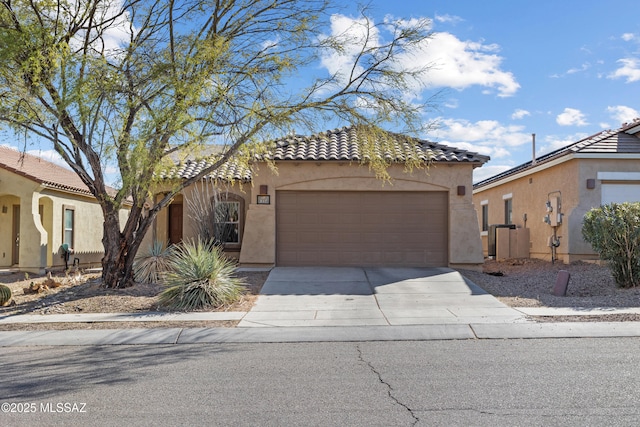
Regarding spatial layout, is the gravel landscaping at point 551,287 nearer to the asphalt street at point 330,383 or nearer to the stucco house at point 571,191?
the stucco house at point 571,191

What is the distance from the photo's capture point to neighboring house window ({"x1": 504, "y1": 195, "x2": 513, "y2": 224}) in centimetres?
2473

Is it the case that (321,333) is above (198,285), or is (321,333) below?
below

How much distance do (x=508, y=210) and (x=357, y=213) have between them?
33.1 ft

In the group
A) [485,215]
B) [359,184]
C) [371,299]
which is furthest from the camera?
[485,215]

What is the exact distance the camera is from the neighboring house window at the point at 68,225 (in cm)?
2106

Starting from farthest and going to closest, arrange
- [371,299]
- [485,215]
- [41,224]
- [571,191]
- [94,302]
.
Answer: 1. [485,215]
2. [41,224]
3. [571,191]
4. [371,299]
5. [94,302]

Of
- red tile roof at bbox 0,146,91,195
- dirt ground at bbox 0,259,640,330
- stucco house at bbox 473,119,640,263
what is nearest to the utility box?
stucco house at bbox 473,119,640,263

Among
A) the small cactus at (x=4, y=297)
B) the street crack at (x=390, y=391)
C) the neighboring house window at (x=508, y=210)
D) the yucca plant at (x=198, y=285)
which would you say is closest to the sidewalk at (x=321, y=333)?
the street crack at (x=390, y=391)

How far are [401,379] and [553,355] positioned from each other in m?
2.41

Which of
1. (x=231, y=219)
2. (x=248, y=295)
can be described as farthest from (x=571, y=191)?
(x=248, y=295)

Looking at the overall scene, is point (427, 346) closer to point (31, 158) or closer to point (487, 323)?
point (487, 323)

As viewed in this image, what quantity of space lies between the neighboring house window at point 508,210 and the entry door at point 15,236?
744 inches

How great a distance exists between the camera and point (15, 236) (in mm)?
20844

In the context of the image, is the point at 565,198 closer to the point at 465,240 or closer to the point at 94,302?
the point at 465,240
